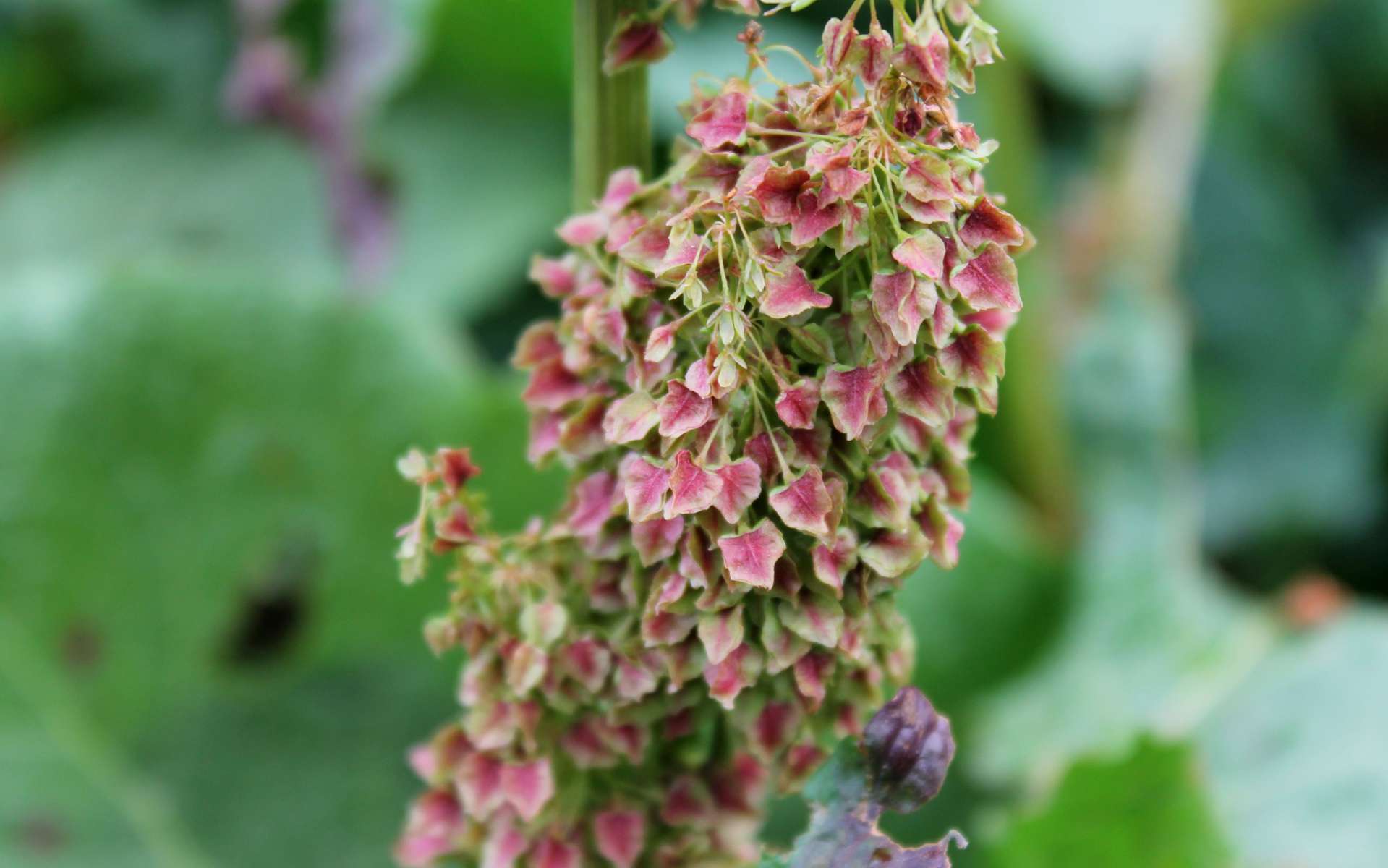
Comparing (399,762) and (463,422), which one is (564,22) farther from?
(399,762)

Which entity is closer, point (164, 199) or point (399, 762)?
point (399, 762)

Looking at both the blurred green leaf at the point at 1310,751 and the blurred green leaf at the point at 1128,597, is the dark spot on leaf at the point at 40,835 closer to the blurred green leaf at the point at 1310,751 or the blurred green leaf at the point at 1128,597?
the blurred green leaf at the point at 1128,597

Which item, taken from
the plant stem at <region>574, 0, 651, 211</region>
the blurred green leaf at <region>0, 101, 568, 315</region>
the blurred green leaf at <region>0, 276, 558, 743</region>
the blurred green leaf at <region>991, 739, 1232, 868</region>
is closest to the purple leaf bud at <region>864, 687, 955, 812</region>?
the plant stem at <region>574, 0, 651, 211</region>

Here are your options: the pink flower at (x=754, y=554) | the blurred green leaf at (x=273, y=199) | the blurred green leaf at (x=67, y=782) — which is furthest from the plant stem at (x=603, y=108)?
the blurred green leaf at (x=273, y=199)

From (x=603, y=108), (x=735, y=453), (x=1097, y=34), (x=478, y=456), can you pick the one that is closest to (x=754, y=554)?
(x=735, y=453)

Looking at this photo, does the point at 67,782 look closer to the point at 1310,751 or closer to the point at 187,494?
the point at 187,494

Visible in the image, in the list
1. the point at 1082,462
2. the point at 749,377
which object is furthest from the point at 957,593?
the point at 749,377
